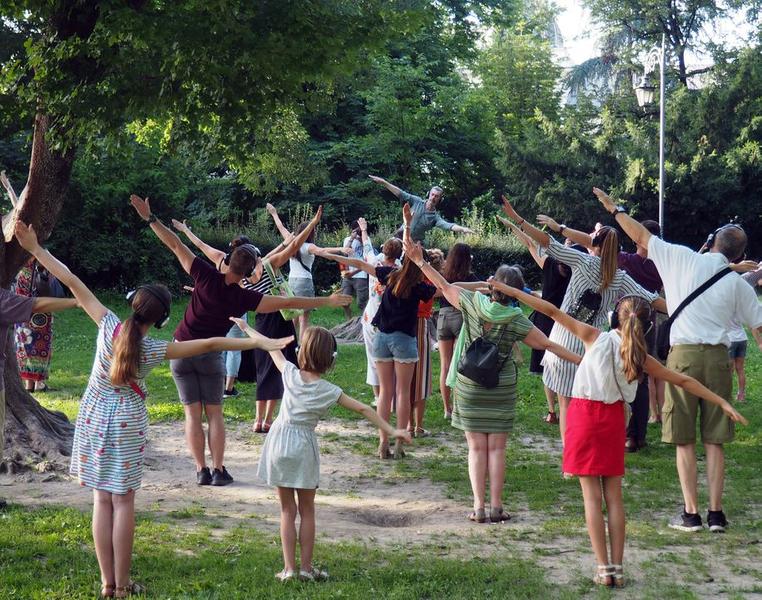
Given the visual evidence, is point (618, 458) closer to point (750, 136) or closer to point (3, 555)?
point (3, 555)

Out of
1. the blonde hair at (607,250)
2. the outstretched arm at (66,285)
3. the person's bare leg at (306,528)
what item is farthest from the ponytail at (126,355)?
the blonde hair at (607,250)

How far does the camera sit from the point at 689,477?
6395 millimetres

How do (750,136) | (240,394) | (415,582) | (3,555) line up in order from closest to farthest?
(415,582)
(3,555)
(240,394)
(750,136)

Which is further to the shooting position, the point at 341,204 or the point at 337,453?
the point at 341,204

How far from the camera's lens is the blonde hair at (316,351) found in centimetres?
525

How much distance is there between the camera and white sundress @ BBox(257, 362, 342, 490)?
5227 mm

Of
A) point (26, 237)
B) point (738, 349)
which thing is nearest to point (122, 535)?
point (26, 237)

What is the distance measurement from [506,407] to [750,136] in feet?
95.3

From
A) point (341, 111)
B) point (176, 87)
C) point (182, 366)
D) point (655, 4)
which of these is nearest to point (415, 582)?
point (182, 366)

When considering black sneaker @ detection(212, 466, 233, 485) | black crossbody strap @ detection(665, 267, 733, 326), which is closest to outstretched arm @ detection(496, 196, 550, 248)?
black crossbody strap @ detection(665, 267, 733, 326)

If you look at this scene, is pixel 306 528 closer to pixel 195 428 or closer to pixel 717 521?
pixel 195 428

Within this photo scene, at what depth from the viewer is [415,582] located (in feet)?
17.4

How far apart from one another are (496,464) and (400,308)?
206 centimetres

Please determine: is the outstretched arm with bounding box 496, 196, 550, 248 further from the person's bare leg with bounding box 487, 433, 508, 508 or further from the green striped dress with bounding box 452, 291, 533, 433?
the person's bare leg with bounding box 487, 433, 508, 508
